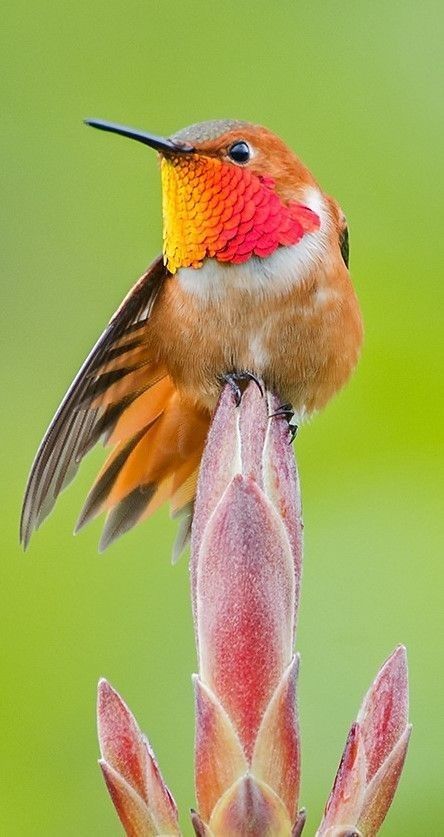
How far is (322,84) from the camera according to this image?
2.03 m

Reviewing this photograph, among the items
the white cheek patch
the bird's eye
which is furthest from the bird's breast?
the bird's eye

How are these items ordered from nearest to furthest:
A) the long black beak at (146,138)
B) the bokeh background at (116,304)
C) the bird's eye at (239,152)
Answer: the long black beak at (146,138) → the bokeh background at (116,304) → the bird's eye at (239,152)

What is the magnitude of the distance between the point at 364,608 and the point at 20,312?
67cm

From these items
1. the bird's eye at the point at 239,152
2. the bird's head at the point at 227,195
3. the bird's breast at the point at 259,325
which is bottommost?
the bird's breast at the point at 259,325

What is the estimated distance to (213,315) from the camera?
179 cm

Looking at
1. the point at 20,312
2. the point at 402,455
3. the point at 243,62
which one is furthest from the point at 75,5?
the point at 402,455

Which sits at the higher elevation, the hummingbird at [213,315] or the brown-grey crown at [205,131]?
the brown-grey crown at [205,131]

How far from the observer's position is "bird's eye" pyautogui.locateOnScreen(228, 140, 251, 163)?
5.60 ft

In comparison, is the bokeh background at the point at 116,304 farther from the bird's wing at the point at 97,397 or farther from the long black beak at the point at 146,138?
the long black beak at the point at 146,138

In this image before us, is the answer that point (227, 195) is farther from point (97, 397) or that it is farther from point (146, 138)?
point (97, 397)

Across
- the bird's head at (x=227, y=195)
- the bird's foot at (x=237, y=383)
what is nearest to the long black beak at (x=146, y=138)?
the bird's head at (x=227, y=195)

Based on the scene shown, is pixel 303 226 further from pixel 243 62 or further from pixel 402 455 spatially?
pixel 243 62

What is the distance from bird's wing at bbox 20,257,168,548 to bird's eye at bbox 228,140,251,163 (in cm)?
16

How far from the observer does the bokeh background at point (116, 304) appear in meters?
1.56
